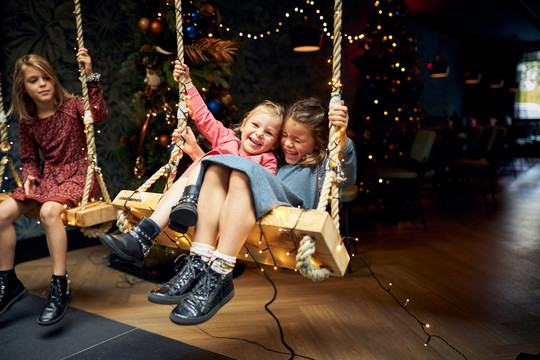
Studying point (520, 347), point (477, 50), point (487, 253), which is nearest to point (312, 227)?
point (520, 347)

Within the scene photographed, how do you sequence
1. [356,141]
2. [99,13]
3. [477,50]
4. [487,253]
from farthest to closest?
[477,50] < [356,141] < [99,13] < [487,253]

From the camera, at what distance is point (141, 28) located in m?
2.64

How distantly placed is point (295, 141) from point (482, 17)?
8.56 metres

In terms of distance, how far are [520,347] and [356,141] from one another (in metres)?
2.60

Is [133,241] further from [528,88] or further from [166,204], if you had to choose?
[528,88]

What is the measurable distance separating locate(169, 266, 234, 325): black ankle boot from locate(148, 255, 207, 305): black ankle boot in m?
0.03

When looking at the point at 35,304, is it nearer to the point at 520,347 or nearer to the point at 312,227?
the point at 312,227

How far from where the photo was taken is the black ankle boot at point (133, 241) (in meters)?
1.43

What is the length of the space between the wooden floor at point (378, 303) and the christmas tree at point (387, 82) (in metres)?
1.15

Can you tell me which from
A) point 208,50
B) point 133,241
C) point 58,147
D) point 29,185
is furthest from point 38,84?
point 133,241

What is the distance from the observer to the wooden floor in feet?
6.62

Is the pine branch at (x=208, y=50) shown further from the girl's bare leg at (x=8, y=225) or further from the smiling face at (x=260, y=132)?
the girl's bare leg at (x=8, y=225)

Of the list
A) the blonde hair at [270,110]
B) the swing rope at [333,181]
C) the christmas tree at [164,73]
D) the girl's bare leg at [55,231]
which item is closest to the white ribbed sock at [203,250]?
the swing rope at [333,181]

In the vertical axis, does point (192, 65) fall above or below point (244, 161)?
above
